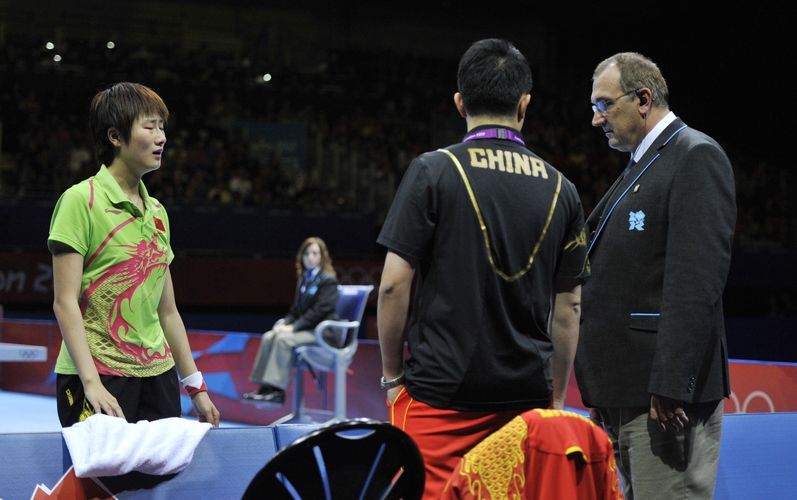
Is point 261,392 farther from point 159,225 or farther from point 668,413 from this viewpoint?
point 668,413

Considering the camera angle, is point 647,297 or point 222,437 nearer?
point 647,297

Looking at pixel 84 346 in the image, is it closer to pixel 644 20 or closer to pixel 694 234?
pixel 694 234

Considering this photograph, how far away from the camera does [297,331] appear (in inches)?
328

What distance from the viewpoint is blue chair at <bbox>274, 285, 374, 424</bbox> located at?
26.0 ft

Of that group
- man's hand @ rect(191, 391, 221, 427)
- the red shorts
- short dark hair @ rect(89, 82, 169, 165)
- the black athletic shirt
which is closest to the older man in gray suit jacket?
the black athletic shirt

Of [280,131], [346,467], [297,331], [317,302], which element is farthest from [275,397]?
[280,131]

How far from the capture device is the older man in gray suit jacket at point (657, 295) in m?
2.52

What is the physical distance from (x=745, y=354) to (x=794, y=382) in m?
7.04

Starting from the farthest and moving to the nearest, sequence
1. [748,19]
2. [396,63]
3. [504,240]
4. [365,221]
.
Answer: [396,63], [748,19], [365,221], [504,240]

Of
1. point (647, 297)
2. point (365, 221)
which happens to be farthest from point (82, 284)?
point (365, 221)

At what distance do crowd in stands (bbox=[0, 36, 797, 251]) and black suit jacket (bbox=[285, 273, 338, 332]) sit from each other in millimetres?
5535

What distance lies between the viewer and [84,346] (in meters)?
2.48

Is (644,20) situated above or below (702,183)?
above

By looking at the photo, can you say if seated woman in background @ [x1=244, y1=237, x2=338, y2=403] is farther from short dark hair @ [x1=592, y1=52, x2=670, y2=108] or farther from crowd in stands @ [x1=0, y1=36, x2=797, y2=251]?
short dark hair @ [x1=592, y1=52, x2=670, y2=108]
